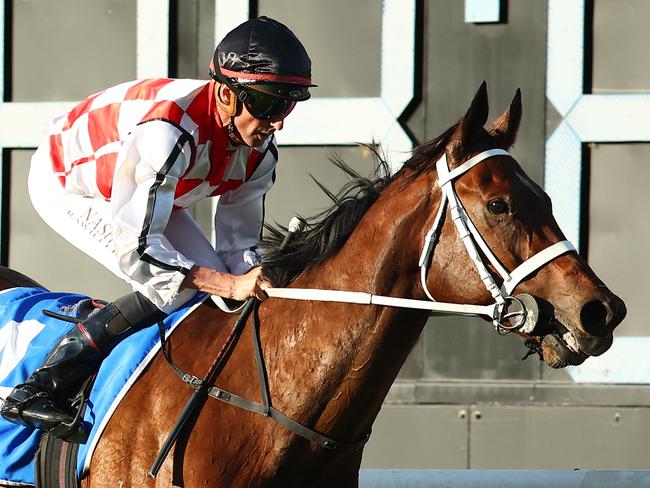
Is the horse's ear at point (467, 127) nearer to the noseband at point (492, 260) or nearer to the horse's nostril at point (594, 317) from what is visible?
the noseband at point (492, 260)

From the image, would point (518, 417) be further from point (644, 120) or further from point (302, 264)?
point (302, 264)

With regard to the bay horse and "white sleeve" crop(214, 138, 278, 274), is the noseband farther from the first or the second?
"white sleeve" crop(214, 138, 278, 274)

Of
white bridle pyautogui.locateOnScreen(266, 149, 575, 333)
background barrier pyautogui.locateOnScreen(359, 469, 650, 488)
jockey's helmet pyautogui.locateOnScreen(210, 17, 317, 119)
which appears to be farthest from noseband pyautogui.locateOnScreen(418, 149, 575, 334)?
background barrier pyautogui.locateOnScreen(359, 469, 650, 488)

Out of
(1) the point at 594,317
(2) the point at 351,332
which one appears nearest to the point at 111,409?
→ (2) the point at 351,332

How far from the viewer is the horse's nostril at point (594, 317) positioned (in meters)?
2.87

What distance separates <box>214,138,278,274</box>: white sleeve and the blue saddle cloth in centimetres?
48

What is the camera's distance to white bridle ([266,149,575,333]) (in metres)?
2.94

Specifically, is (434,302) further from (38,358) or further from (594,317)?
(38,358)

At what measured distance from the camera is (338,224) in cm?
337

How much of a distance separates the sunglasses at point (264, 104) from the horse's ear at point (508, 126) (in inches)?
25.5

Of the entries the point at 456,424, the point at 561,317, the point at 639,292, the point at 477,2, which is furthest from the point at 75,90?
the point at 561,317

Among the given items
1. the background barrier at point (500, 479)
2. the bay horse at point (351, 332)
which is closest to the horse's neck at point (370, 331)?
the bay horse at point (351, 332)

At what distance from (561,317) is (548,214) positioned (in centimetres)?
30

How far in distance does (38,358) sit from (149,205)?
757 mm
